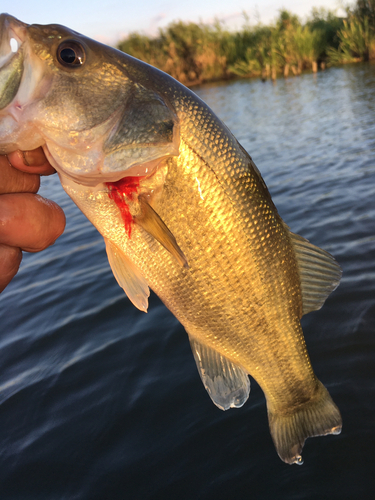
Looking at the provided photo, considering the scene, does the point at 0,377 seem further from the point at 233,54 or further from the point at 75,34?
the point at 233,54

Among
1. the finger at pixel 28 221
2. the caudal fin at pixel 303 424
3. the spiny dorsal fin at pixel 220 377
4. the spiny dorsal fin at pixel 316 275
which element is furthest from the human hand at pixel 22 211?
the caudal fin at pixel 303 424

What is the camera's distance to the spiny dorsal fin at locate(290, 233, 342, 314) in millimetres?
2143

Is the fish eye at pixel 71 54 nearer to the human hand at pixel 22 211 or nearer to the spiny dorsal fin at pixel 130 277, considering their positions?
the human hand at pixel 22 211

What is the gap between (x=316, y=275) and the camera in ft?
7.14

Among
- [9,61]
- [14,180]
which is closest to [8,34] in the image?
[9,61]

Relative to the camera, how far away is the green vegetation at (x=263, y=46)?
25625mm

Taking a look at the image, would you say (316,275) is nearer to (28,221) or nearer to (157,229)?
(157,229)

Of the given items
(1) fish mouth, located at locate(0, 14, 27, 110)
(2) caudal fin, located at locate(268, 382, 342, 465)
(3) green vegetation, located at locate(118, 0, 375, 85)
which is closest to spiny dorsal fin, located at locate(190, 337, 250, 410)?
(2) caudal fin, located at locate(268, 382, 342, 465)

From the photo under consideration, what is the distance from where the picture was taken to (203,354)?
213cm

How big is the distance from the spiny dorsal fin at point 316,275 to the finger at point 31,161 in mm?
1363

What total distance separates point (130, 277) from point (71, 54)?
3.30 feet

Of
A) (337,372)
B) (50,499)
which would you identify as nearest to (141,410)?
(50,499)

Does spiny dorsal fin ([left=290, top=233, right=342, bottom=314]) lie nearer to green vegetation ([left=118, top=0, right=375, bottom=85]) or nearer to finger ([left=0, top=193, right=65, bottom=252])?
finger ([left=0, top=193, right=65, bottom=252])

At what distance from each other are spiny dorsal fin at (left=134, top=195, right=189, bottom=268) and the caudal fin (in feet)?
4.05
